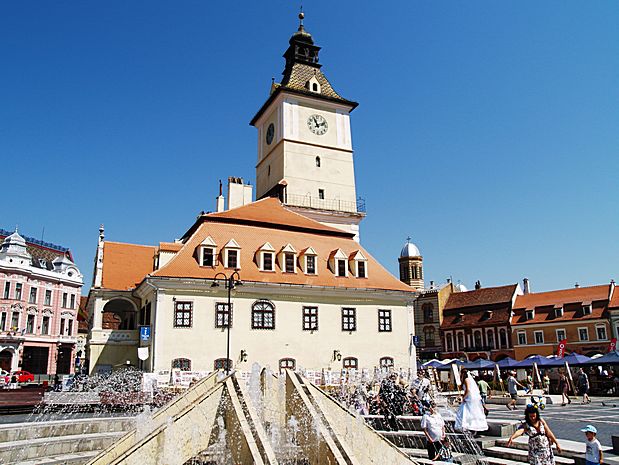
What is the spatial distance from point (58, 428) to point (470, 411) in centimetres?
925

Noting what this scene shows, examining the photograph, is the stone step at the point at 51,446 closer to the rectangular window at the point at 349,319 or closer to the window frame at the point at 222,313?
the window frame at the point at 222,313

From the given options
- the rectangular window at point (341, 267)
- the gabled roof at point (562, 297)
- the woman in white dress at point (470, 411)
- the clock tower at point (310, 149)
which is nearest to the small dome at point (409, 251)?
the gabled roof at point (562, 297)

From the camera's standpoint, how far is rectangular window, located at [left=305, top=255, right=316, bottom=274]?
100 ft

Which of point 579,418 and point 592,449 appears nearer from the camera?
point 592,449

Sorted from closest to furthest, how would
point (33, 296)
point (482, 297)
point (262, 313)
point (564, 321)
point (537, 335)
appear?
point (262, 313)
point (33, 296)
point (564, 321)
point (537, 335)
point (482, 297)

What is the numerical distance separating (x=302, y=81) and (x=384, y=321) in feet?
79.7

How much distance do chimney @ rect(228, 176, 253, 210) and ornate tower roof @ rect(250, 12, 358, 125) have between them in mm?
8568

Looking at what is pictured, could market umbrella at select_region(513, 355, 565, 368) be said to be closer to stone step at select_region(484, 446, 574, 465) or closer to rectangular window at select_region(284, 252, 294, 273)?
rectangular window at select_region(284, 252, 294, 273)

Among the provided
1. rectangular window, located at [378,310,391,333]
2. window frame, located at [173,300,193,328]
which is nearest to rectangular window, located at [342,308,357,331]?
rectangular window, located at [378,310,391,333]

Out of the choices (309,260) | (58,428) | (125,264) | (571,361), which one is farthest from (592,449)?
(125,264)

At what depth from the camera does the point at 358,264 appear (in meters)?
32.3

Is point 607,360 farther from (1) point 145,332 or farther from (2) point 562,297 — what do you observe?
(2) point 562,297

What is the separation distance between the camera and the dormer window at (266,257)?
96.6 feet

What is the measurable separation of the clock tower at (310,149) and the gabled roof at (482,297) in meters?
28.6
